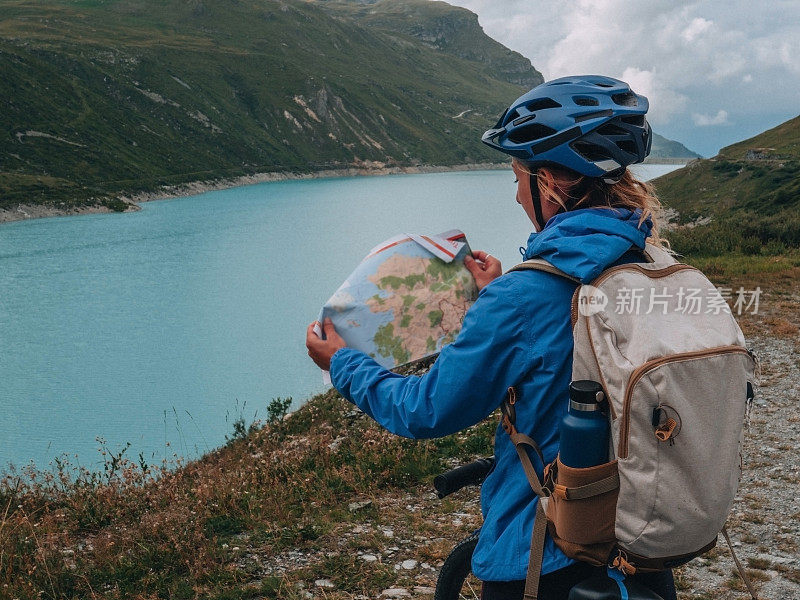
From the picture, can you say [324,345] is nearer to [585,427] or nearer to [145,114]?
[585,427]

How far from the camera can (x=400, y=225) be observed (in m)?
60.8

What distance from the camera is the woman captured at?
2.03m

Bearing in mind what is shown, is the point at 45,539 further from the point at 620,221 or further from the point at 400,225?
the point at 400,225

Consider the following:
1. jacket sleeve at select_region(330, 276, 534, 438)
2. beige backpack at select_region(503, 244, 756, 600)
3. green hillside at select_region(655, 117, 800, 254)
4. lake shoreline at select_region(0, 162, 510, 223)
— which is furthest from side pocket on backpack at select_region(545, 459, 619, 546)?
lake shoreline at select_region(0, 162, 510, 223)

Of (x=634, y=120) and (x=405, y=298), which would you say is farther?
(x=405, y=298)

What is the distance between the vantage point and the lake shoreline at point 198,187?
69.8 meters

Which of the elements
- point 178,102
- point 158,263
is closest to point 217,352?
point 158,263

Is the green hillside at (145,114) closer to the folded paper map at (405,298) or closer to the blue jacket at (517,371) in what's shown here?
the folded paper map at (405,298)

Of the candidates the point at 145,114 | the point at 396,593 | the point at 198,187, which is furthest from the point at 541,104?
the point at 145,114

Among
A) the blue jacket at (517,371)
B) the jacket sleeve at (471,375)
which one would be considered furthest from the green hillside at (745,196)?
the jacket sleeve at (471,375)

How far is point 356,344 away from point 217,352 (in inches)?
1050

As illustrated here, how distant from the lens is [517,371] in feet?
Result: 6.75

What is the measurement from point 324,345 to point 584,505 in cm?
112

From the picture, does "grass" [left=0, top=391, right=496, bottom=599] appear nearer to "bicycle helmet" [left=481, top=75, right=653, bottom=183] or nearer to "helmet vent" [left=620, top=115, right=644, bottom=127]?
"bicycle helmet" [left=481, top=75, right=653, bottom=183]
